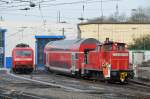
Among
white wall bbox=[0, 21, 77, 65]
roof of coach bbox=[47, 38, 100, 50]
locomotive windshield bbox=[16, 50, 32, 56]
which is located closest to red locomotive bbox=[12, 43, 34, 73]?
locomotive windshield bbox=[16, 50, 32, 56]

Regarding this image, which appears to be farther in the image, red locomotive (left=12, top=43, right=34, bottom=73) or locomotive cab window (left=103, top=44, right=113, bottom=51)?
red locomotive (left=12, top=43, right=34, bottom=73)

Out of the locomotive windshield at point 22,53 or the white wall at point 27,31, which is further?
the white wall at point 27,31

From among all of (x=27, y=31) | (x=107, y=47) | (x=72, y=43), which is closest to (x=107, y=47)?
(x=107, y=47)

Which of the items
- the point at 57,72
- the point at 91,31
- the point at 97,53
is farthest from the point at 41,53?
the point at 97,53

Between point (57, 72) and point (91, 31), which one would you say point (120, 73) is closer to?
point (57, 72)

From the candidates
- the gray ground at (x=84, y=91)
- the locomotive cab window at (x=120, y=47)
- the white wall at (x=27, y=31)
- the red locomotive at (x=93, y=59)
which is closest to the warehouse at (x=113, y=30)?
the white wall at (x=27, y=31)

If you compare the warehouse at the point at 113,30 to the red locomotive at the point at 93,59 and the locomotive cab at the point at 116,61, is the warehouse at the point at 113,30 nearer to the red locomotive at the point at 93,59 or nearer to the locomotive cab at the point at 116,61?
the red locomotive at the point at 93,59

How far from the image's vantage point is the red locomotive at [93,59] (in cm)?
3428

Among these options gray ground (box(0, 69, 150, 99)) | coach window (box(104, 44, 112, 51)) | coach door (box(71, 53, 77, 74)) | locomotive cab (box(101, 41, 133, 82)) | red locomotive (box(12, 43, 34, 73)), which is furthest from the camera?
red locomotive (box(12, 43, 34, 73))

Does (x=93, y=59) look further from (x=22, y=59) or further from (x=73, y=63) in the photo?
(x=22, y=59)

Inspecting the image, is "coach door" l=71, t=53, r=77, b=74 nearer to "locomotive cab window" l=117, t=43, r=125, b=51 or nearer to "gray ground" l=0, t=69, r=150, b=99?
"locomotive cab window" l=117, t=43, r=125, b=51

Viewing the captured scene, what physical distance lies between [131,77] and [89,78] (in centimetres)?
480

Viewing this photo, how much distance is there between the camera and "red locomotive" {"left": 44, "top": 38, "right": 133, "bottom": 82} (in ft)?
112

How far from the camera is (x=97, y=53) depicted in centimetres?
3606
